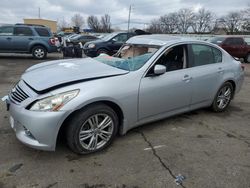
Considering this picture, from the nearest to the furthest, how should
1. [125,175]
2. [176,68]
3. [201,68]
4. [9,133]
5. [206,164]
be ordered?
[125,175]
[206,164]
[9,133]
[176,68]
[201,68]

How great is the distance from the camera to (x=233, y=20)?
58812 millimetres

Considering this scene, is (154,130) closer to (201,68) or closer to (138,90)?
(138,90)

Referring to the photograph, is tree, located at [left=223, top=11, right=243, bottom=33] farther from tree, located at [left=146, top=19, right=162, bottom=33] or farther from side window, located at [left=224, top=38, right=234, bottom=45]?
side window, located at [left=224, top=38, right=234, bottom=45]

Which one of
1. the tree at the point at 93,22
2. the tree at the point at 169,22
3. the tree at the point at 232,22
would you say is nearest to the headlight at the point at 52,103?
the tree at the point at 232,22

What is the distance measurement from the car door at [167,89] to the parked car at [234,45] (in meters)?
12.0

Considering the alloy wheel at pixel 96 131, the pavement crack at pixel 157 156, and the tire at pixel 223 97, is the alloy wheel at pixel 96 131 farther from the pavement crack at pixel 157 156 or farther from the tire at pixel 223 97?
the tire at pixel 223 97

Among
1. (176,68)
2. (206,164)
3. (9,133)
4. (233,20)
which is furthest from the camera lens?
(233,20)

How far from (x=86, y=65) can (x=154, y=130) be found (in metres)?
1.53

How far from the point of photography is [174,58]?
4.11m

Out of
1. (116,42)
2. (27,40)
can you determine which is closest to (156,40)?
(116,42)

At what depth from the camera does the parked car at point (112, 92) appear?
9.55 feet

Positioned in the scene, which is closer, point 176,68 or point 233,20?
point 176,68

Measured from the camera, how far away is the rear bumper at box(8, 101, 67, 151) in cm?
283

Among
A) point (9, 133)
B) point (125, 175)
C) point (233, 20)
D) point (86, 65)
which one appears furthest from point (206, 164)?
point (233, 20)
